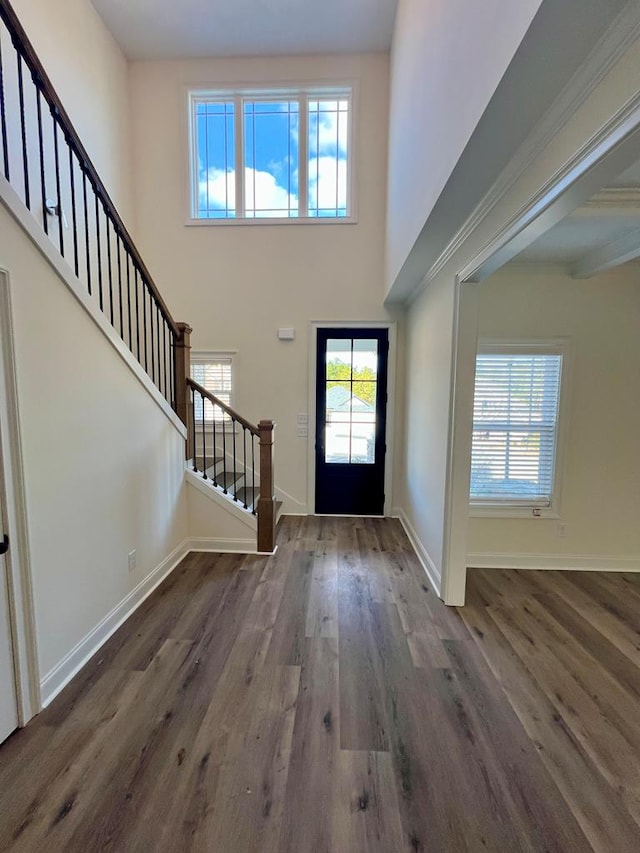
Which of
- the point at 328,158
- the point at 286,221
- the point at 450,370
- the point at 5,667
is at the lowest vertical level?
the point at 5,667

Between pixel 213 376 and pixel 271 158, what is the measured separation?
8.70 feet

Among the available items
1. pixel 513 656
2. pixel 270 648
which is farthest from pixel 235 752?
pixel 513 656

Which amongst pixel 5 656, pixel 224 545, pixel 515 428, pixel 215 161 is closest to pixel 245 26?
pixel 215 161

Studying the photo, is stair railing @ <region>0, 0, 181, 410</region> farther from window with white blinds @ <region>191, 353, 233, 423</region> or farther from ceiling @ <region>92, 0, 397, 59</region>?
ceiling @ <region>92, 0, 397, 59</region>

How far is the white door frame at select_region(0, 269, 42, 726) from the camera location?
158 centimetres

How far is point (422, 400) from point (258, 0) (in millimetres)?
4146

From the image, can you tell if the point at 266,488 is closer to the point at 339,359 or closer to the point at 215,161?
the point at 339,359

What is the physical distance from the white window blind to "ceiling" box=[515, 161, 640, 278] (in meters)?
0.76

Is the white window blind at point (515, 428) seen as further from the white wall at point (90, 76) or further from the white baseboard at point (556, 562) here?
the white wall at point (90, 76)

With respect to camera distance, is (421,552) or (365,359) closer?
(421,552)

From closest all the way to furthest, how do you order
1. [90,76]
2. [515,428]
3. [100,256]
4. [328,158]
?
[100,256] → [515,428] → [90,76] → [328,158]

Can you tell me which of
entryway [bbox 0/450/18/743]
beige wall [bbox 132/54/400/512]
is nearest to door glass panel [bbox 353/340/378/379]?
beige wall [bbox 132/54/400/512]

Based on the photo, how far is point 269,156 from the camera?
4.44 meters

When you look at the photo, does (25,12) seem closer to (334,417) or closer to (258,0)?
(258,0)
